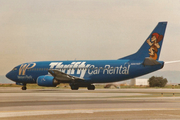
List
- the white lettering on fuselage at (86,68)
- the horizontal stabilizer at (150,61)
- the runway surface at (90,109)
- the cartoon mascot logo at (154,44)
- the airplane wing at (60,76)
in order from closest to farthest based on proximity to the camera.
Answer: the runway surface at (90,109)
the horizontal stabilizer at (150,61)
the white lettering on fuselage at (86,68)
the cartoon mascot logo at (154,44)
the airplane wing at (60,76)

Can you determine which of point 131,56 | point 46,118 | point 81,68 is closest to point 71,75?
point 81,68

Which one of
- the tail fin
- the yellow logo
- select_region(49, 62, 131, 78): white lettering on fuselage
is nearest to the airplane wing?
select_region(49, 62, 131, 78): white lettering on fuselage

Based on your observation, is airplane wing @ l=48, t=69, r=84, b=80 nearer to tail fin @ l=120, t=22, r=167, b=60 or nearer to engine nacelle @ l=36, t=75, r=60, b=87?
engine nacelle @ l=36, t=75, r=60, b=87

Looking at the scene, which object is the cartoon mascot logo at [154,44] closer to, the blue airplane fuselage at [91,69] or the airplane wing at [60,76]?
the blue airplane fuselage at [91,69]

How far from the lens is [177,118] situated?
1116 cm

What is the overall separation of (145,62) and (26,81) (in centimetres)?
1769

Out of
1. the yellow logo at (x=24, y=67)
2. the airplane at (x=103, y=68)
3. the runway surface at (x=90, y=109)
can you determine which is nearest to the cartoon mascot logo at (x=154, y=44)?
the airplane at (x=103, y=68)

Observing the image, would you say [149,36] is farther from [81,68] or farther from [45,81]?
[45,81]

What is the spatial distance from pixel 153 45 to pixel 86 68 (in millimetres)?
8799

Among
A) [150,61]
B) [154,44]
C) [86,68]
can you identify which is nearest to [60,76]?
[86,68]

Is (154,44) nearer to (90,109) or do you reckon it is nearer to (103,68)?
(103,68)

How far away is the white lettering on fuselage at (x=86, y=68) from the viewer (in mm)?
38219

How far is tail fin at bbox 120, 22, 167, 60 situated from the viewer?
38250mm

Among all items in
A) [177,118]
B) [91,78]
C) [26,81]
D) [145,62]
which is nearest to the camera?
[177,118]
